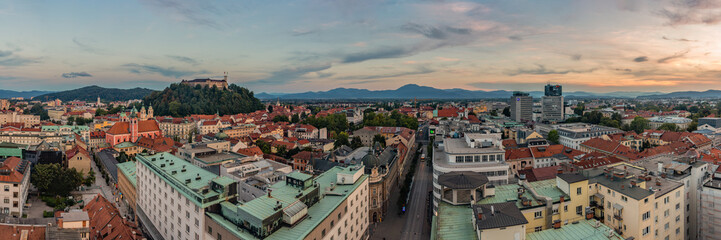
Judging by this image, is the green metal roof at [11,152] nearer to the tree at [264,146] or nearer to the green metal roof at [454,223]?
the tree at [264,146]

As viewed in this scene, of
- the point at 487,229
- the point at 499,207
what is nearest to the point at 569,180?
the point at 499,207

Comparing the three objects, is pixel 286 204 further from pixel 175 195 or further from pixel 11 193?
pixel 11 193

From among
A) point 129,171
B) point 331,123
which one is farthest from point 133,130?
point 331,123

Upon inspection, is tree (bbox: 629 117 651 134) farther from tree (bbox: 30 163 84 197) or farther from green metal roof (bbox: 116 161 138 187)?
tree (bbox: 30 163 84 197)

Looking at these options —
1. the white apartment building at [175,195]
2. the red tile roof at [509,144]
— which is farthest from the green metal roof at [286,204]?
the red tile roof at [509,144]

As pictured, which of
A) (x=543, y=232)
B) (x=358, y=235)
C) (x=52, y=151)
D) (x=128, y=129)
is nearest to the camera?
(x=543, y=232)

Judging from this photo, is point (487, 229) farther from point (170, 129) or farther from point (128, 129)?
point (170, 129)
